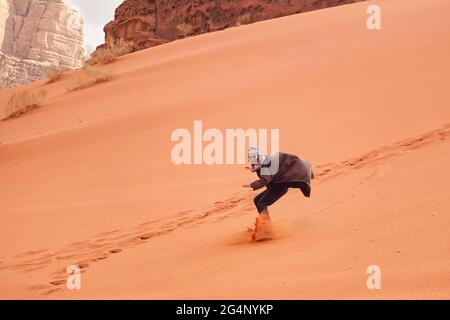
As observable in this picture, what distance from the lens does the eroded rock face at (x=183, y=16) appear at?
2619cm

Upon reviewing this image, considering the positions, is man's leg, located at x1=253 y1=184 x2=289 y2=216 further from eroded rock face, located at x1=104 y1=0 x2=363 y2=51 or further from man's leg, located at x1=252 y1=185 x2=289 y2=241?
eroded rock face, located at x1=104 y1=0 x2=363 y2=51

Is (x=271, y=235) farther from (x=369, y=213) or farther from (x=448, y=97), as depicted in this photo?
(x=448, y=97)

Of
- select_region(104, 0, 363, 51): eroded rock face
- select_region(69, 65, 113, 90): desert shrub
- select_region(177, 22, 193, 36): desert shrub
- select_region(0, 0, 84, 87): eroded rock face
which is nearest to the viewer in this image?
select_region(69, 65, 113, 90): desert shrub

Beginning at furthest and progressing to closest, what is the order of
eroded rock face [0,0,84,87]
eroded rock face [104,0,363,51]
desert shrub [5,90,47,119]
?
1. eroded rock face [0,0,84,87]
2. eroded rock face [104,0,363,51]
3. desert shrub [5,90,47,119]

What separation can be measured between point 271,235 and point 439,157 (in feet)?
6.98

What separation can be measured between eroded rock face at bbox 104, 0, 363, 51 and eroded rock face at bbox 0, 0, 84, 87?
2699 centimetres

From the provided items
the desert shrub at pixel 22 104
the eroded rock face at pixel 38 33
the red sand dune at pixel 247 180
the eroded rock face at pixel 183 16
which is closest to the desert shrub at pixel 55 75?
the desert shrub at pixel 22 104

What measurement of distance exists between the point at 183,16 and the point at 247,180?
Answer: 25618mm

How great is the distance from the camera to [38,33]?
59562mm

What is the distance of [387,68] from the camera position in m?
8.32

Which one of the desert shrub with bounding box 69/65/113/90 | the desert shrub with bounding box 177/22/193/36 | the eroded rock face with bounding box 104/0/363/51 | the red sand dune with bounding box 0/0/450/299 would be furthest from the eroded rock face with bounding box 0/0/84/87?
the red sand dune with bounding box 0/0/450/299

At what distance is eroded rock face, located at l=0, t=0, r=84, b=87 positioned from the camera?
191 feet

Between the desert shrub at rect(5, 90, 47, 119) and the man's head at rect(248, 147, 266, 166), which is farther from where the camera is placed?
the desert shrub at rect(5, 90, 47, 119)

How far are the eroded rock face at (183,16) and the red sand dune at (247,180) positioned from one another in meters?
15.0
